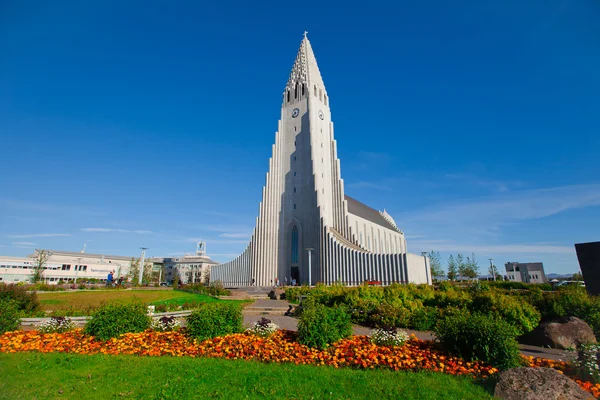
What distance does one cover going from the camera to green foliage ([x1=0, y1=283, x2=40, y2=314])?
12.4 metres

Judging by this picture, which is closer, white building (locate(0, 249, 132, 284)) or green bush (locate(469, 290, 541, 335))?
green bush (locate(469, 290, 541, 335))

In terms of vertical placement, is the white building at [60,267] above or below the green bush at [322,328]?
above

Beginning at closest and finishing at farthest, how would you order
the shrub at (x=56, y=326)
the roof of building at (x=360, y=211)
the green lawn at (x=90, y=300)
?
the shrub at (x=56, y=326) < the green lawn at (x=90, y=300) < the roof of building at (x=360, y=211)

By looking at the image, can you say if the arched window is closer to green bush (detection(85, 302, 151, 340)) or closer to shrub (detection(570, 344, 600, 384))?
green bush (detection(85, 302, 151, 340))

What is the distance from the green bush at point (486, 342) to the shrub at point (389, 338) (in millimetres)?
1175

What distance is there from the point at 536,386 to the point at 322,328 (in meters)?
4.40

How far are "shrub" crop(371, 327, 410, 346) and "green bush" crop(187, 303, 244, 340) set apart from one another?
4.03 meters

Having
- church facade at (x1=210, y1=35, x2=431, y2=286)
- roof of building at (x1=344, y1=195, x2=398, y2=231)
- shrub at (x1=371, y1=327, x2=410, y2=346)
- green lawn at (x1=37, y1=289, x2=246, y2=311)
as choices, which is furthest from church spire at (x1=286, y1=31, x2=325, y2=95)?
shrub at (x1=371, y1=327, x2=410, y2=346)

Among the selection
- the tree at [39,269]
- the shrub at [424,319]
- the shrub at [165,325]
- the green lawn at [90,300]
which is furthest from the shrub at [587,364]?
the tree at [39,269]

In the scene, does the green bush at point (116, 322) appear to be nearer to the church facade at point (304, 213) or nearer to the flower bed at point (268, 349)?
the flower bed at point (268, 349)

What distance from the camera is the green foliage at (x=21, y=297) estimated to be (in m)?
12.4

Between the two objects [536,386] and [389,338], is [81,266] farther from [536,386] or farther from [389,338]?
[536,386]

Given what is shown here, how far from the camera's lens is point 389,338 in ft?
26.0

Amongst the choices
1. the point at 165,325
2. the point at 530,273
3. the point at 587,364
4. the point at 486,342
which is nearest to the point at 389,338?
the point at 486,342
